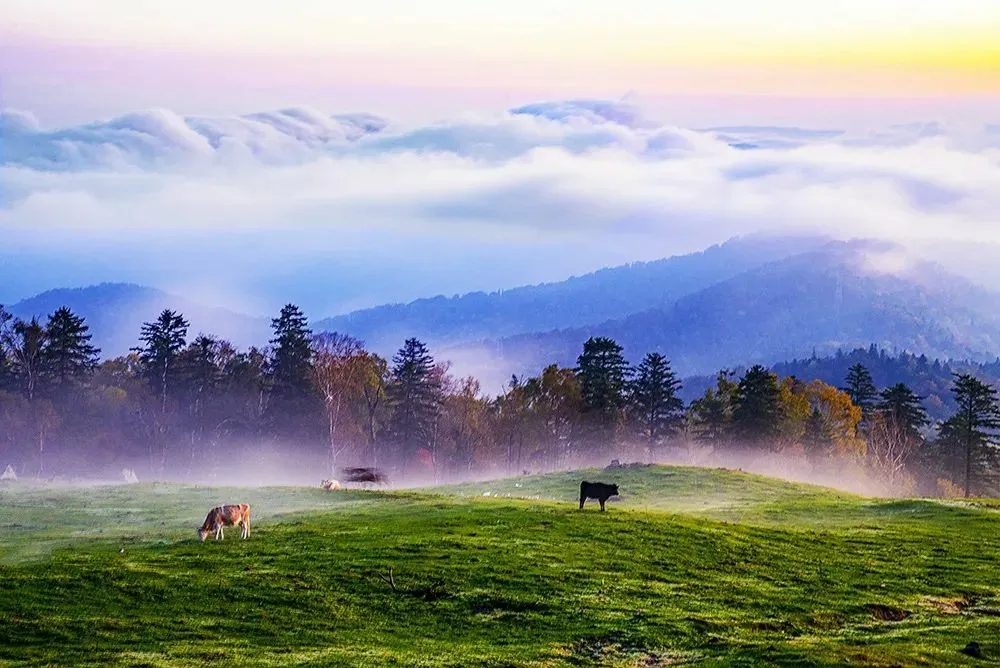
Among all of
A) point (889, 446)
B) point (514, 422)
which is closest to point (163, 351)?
point (514, 422)

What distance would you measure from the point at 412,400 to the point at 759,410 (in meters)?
40.5

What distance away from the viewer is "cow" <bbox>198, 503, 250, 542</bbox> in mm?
48719

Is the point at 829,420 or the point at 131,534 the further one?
the point at 829,420

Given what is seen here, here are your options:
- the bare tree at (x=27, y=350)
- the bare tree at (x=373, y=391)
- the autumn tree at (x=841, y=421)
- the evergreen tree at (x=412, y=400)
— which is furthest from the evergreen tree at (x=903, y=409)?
the bare tree at (x=27, y=350)

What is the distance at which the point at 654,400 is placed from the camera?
438ft

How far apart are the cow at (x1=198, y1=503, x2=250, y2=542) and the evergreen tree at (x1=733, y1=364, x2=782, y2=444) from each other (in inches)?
3359

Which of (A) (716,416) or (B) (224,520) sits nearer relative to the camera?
(B) (224,520)

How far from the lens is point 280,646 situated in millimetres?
35188

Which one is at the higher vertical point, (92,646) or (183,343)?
(183,343)

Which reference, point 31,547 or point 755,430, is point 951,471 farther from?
point 31,547

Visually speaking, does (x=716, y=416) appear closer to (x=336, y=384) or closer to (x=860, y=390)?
(x=860, y=390)

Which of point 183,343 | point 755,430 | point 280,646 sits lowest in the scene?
point 280,646

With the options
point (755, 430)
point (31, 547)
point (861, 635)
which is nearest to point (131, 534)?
point (31, 547)

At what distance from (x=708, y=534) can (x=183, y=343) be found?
98360mm
